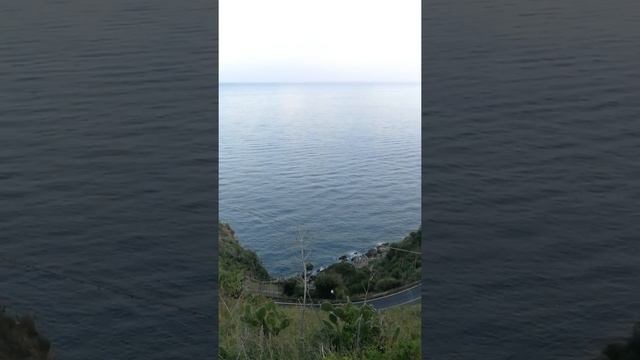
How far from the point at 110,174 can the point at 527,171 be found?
2.04m

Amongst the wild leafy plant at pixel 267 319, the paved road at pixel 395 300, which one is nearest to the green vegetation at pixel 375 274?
the paved road at pixel 395 300

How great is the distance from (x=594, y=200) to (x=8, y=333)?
2.93 m

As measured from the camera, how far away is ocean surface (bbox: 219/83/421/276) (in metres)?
5.03

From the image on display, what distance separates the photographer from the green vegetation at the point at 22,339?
3.40 metres

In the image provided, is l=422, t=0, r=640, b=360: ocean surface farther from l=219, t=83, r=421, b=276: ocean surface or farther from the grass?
l=219, t=83, r=421, b=276: ocean surface

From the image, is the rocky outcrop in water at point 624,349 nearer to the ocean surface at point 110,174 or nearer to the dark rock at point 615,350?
the dark rock at point 615,350

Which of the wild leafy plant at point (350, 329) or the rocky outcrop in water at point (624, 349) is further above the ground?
the rocky outcrop in water at point (624, 349)

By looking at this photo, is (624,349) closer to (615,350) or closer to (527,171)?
(615,350)

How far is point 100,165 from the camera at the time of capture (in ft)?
11.4

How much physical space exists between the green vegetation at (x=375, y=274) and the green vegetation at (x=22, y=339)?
2.24 meters

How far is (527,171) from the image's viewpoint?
330cm

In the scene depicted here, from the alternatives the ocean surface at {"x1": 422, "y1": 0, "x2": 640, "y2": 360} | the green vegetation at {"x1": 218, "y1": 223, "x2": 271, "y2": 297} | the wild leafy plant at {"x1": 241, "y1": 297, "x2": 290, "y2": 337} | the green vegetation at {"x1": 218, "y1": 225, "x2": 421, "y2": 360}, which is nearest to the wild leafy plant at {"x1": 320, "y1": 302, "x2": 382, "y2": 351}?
the green vegetation at {"x1": 218, "y1": 225, "x2": 421, "y2": 360}

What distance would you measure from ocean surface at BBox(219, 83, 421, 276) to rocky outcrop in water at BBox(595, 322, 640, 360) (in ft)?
6.29

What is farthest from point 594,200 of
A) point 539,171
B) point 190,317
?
point 190,317
